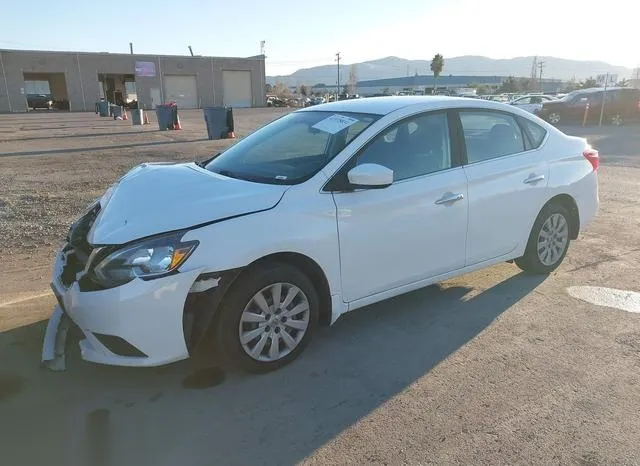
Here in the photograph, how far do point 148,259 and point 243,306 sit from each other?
0.62 meters

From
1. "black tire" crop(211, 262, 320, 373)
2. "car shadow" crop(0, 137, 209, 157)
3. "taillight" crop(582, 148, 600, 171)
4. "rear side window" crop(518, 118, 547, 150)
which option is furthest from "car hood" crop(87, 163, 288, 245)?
"car shadow" crop(0, 137, 209, 157)

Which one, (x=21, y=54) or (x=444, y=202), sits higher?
(x=21, y=54)

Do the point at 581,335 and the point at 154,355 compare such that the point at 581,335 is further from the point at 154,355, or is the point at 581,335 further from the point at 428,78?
the point at 428,78

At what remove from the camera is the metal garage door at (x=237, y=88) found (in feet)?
213

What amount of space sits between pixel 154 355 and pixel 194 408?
0.38 m

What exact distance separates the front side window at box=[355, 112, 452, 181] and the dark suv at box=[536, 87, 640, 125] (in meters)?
23.8

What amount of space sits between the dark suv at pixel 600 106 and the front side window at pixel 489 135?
23019mm

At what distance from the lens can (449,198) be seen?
3963mm

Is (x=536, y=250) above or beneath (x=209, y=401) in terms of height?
above

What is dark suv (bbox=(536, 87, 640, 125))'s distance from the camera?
79.9ft

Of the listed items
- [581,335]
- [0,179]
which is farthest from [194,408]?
[0,179]

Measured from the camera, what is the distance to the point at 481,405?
10.0 feet

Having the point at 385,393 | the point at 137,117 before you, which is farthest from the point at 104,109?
the point at 385,393

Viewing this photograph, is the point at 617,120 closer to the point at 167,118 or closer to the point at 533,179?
the point at 167,118
